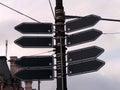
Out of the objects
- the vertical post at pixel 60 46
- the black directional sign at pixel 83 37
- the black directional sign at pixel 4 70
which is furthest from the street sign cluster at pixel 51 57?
the black directional sign at pixel 4 70

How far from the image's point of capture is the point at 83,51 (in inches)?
370

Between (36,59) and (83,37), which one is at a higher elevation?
(83,37)

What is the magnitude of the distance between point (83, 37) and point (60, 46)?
59 cm

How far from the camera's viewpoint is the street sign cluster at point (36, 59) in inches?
375

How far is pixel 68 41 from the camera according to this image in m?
9.45

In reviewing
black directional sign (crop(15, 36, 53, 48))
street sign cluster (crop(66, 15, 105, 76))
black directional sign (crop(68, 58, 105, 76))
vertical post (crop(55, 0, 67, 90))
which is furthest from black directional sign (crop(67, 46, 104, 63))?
black directional sign (crop(15, 36, 53, 48))

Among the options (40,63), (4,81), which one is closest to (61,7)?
(40,63)

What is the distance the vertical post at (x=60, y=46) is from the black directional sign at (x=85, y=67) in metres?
0.20

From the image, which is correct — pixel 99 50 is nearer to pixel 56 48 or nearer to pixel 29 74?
pixel 56 48

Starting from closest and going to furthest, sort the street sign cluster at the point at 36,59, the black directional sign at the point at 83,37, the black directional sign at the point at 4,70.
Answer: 1. the black directional sign at the point at 83,37
2. the street sign cluster at the point at 36,59
3. the black directional sign at the point at 4,70

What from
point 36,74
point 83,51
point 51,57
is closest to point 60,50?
point 51,57

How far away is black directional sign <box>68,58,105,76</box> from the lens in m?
9.20

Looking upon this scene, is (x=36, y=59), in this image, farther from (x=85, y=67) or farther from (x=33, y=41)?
(x=85, y=67)

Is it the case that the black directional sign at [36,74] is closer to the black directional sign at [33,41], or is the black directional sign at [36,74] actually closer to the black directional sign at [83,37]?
the black directional sign at [33,41]
